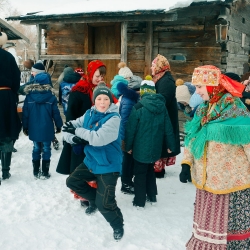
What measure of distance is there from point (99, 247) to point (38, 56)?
7.11 m

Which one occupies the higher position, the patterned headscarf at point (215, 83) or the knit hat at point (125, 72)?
the knit hat at point (125, 72)

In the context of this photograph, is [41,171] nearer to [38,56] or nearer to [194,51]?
[38,56]

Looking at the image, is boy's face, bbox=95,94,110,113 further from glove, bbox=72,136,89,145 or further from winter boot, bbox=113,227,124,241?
winter boot, bbox=113,227,124,241

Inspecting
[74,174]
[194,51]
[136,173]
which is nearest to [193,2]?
[194,51]

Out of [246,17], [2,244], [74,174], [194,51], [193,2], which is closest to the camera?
[2,244]

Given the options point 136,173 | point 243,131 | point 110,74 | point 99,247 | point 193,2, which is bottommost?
point 99,247

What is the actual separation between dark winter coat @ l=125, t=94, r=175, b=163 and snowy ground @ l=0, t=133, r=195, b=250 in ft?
2.53

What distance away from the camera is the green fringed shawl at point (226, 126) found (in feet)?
8.61

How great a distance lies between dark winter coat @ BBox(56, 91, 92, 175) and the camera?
395cm

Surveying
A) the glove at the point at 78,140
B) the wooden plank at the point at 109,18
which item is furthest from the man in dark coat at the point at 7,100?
the wooden plank at the point at 109,18

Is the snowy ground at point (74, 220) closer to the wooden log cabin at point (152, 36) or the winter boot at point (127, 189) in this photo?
the winter boot at point (127, 189)

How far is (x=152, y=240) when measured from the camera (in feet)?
11.3

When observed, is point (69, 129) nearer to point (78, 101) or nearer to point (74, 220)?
point (78, 101)

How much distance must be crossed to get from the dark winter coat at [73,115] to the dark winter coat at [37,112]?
1.21m
